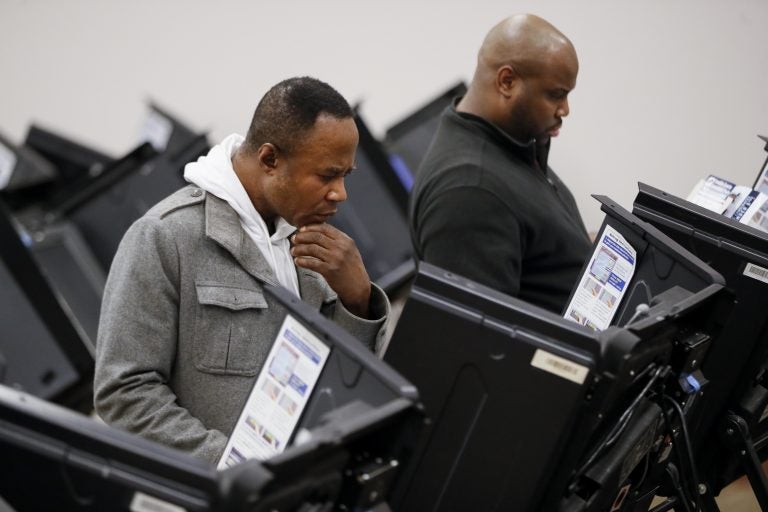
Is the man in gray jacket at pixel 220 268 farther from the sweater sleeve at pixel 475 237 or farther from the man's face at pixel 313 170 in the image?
the sweater sleeve at pixel 475 237

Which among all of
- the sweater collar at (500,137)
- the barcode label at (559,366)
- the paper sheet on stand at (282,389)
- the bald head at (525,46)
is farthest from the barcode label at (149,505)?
the bald head at (525,46)

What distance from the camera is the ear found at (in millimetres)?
1656

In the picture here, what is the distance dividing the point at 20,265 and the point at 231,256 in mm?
1187

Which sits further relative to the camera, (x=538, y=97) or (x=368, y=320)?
(x=538, y=97)

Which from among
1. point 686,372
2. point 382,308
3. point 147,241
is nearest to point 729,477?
point 686,372

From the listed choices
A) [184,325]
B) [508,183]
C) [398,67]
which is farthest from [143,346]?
[398,67]

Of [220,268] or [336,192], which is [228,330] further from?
[336,192]

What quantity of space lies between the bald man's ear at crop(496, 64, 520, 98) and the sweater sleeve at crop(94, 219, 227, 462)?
3.38 ft

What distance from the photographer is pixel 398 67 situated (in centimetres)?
432

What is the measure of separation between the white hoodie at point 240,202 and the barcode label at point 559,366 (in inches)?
20.5

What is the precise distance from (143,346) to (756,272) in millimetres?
1040

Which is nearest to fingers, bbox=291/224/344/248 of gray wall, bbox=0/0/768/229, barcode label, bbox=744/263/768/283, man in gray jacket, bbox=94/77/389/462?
man in gray jacket, bbox=94/77/389/462

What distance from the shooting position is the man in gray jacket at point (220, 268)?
1.59 m

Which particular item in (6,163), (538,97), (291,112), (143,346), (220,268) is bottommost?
(6,163)
